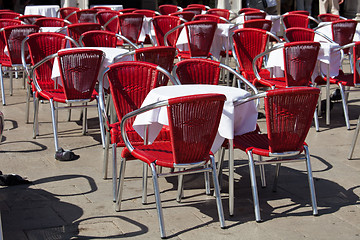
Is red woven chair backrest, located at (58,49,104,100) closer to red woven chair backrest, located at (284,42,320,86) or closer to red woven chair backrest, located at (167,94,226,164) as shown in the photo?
red woven chair backrest, located at (284,42,320,86)

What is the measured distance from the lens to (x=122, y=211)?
15.1 ft

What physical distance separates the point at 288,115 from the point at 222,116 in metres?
0.42

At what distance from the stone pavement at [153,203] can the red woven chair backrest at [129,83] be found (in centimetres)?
62

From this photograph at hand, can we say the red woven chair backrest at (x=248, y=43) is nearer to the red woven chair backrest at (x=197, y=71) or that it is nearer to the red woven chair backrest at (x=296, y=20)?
the red woven chair backrest at (x=197, y=71)

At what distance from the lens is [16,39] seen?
313 inches

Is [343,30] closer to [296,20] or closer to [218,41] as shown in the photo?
[218,41]

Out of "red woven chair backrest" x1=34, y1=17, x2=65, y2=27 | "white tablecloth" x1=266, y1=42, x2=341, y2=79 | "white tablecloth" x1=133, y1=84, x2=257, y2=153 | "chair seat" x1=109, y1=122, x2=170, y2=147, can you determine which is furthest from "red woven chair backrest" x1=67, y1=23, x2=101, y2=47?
"white tablecloth" x1=133, y1=84, x2=257, y2=153

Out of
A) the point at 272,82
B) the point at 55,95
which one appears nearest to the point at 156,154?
the point at 55,95

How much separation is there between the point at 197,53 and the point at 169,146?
4.07 meters

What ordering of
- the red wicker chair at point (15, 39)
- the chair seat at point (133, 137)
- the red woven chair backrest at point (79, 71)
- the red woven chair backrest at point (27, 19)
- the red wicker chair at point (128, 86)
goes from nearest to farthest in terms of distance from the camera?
the chair seat at point (133, 137)
the red wicker chair at point (128, 86)
the red woven chair backrest at point (79, 71)
the red wicker chair at point (15, 39)
the red woven chair backrest at point (27, 19)

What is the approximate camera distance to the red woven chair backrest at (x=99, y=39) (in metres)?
7.38

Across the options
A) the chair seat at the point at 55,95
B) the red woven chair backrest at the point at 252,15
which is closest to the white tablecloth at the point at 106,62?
the chair seat at the point at 55,95

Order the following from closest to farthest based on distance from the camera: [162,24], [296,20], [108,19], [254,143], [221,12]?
[254,143] < [162,24] < [296,20] < [108,19] < [221,12]

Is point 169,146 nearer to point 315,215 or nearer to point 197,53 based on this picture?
point 315,215
